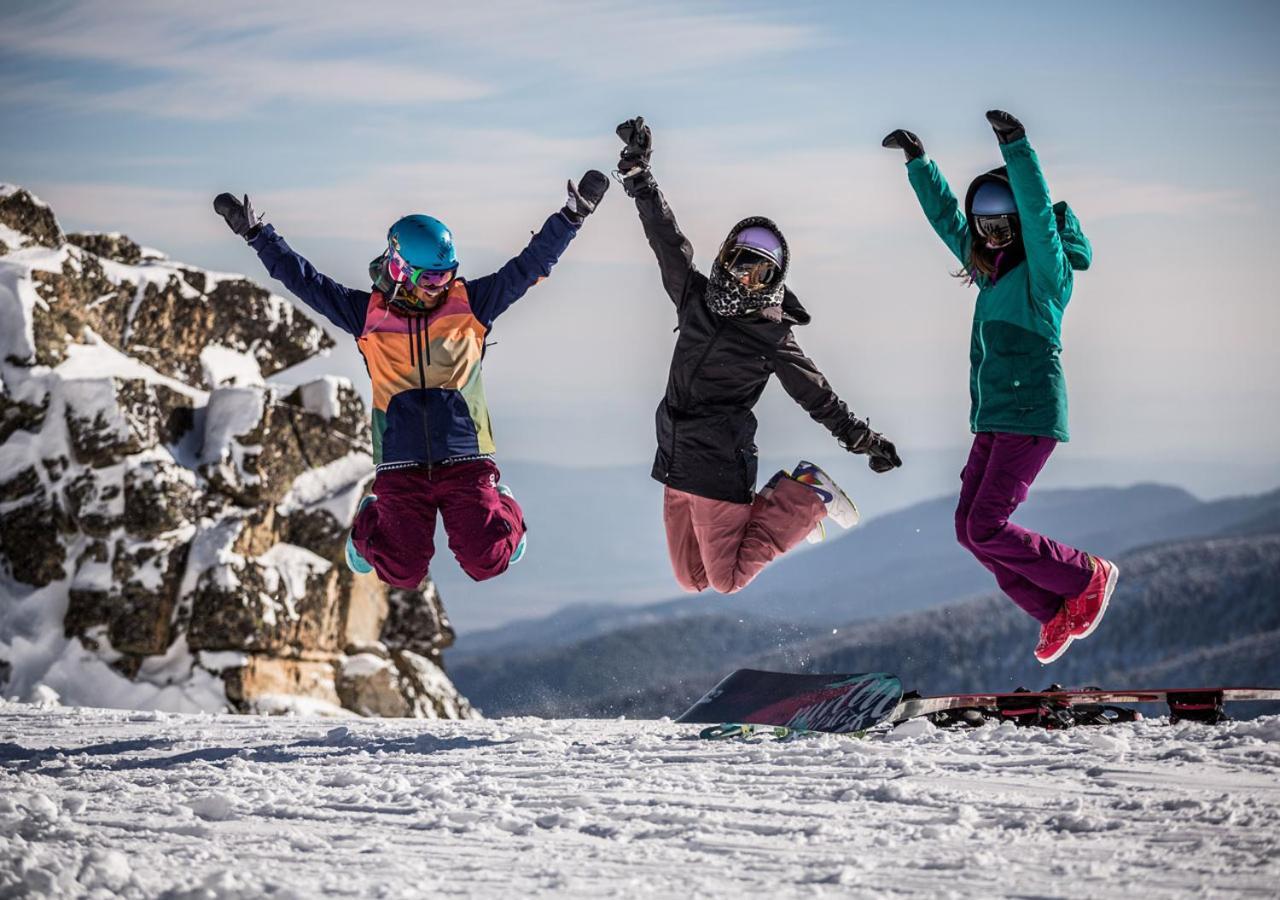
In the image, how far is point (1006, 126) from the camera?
19.9 ft

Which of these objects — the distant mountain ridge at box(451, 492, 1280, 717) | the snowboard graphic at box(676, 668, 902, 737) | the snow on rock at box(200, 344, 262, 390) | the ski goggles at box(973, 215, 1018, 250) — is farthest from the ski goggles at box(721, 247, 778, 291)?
Result: the distant mountain ridge at box(451, 492, 1280, 717)

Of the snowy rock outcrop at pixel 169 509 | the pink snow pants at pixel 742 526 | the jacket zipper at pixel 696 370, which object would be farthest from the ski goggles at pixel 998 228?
the snowy rock outcrop at pixel 169 509

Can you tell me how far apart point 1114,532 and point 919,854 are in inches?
7905

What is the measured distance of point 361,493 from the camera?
13969 millimetres

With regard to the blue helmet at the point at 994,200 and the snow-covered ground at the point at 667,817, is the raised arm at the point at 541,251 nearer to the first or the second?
the blue helmet at the point at 994,200

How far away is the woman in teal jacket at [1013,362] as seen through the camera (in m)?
6.53

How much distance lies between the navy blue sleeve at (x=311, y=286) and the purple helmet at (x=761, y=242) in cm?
207

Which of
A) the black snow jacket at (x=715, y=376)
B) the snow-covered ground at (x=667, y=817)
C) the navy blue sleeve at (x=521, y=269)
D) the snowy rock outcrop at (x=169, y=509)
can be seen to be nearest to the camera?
the snow-covered ground at (x=667, y=817)

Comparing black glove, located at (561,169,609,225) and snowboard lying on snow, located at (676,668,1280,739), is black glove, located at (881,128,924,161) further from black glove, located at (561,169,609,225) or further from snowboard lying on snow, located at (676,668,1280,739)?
snowboard lying on snow, located at (676,668,1280,739)

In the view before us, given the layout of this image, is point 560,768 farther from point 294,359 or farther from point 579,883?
point 294,359

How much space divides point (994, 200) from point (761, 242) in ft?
3.99

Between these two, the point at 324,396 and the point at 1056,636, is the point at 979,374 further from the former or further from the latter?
the point at 324,396

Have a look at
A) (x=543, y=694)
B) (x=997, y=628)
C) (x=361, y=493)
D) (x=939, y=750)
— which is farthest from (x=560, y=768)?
(x=997, y=628)

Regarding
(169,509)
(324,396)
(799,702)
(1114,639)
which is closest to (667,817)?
(799,702)
